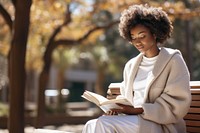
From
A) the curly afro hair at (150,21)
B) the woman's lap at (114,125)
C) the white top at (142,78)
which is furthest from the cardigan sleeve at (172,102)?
the curly afro hair at (150,21)

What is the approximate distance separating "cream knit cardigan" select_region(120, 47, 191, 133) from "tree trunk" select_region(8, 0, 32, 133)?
4139 millimetres

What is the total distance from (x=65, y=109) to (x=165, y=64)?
18.1m

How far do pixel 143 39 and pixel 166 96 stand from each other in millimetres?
574

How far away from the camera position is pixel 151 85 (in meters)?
4.21

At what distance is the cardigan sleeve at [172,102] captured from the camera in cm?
404

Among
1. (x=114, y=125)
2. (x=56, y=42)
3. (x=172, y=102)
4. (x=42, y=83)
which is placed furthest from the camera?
(x=42, y=83)

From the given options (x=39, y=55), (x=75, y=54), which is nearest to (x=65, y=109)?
(x=39, y=55)

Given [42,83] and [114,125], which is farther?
[42,83]

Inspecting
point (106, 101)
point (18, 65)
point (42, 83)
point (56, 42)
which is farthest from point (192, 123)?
point (42, 83)

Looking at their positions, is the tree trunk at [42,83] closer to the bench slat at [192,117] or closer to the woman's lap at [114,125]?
the bench slat at [192,117]

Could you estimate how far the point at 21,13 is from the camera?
7.90 meters

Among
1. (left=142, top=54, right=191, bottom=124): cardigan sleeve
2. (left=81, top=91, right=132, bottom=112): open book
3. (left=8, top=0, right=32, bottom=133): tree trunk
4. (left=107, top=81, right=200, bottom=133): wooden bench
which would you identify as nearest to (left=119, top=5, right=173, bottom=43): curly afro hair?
(left=142, top=54, right=191, bottom=124): cardigan sleeve

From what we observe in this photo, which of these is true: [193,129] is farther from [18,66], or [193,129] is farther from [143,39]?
[18,66]

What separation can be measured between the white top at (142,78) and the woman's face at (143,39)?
11 centimetres
